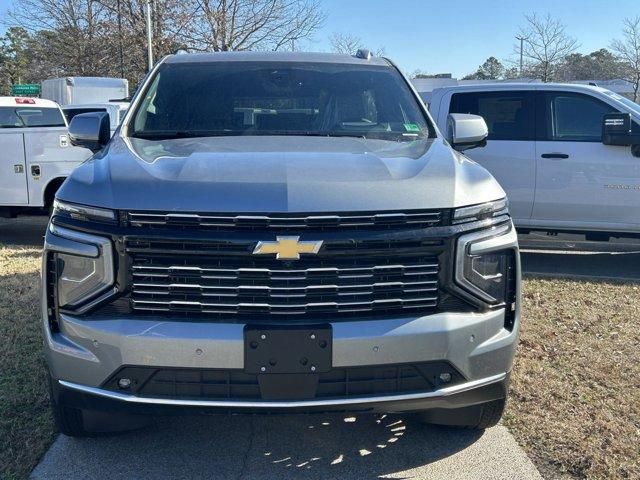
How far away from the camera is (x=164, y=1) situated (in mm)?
26672

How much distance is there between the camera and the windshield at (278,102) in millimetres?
4023

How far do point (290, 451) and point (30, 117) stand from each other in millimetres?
7590

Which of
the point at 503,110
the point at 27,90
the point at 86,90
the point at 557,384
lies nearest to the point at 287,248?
the point at 557,384

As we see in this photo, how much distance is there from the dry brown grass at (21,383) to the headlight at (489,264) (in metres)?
2.20

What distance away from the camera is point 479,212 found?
9.70ft

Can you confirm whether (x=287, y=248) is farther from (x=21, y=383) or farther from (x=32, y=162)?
(x=32, y=162)

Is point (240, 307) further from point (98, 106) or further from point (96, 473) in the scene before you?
point (98, 106)

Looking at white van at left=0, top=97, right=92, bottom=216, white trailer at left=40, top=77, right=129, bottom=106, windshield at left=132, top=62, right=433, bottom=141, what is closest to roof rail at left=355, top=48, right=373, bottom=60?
windshield at left=132, top=62, right=433, bottom=141

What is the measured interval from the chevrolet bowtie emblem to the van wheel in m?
1.15

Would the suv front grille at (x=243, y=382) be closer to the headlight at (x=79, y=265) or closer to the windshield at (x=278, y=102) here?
the headlight at (x=79, y=265)

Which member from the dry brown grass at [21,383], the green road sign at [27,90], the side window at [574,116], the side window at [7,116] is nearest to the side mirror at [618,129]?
the side window at [574,116]

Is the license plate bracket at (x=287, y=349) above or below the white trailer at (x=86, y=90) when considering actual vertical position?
below

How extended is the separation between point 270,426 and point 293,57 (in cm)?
242

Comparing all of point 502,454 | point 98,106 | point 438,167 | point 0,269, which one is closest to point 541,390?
point 502,454
